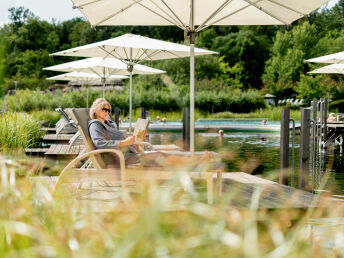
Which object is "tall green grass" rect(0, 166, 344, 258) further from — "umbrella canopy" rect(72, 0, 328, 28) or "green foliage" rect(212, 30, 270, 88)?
"green foliage" rect(212, 30, 270, 88)

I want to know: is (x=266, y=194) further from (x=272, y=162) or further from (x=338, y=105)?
(x=338, y=105)

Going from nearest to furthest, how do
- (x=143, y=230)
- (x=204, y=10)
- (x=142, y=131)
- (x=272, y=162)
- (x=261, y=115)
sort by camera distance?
1. (x=143, y=230)
2. (x=204, y=10)
3. (x=142, y=131)
4. (x=272, y=162)
5. (x=261, y=115)

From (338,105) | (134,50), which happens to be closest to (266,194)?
(134,50)

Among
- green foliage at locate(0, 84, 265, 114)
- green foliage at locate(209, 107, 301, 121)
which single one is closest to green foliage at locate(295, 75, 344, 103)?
green foliage at locate(0, 84, 265, 114)

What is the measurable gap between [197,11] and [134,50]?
16.4 ft

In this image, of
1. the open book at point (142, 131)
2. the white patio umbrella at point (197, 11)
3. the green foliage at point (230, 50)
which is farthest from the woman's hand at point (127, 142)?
the green foliage at point (230, 50)

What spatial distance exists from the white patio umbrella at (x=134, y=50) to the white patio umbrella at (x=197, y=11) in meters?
2.53

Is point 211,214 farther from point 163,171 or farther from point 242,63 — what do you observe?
point 242,63

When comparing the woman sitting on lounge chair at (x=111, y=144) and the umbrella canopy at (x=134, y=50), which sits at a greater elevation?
the umbrella canopy at (x=134, y=50)

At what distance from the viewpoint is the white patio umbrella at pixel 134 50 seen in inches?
352

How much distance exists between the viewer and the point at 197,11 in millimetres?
5930

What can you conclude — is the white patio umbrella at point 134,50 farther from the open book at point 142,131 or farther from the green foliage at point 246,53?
the green foliage at point 246,53

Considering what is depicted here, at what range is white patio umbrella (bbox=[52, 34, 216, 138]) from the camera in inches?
352

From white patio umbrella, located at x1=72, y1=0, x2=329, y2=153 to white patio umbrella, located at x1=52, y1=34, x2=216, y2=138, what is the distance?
99.8 inches
